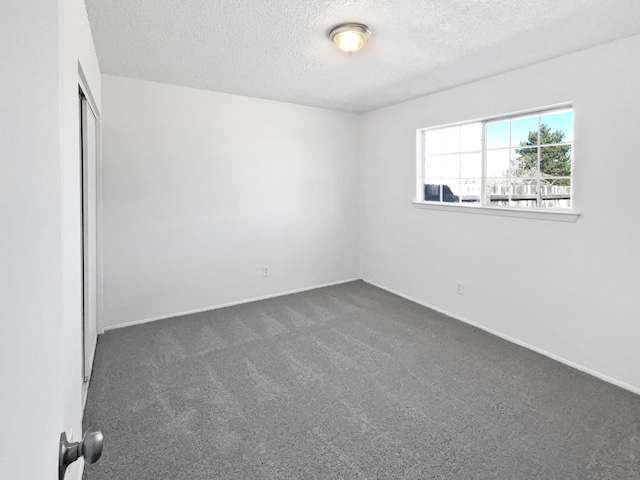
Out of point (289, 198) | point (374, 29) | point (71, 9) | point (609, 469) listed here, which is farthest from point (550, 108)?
point (71, 9)

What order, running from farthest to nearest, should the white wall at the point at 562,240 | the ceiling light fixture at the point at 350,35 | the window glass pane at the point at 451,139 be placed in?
1. the window glass pane at the point at 451,139
2. the white wall at the point at 562,240
3. the ceiling light fixture at the point at 350,35

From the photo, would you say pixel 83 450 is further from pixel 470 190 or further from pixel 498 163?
pixel 470 190

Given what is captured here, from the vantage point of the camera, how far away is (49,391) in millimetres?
582

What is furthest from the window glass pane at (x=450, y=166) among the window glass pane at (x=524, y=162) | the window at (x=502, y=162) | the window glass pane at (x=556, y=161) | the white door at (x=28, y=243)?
the white door at (x=28, y=243)

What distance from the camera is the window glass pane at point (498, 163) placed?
3559 millimetres

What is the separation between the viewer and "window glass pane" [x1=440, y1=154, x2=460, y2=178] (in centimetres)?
411

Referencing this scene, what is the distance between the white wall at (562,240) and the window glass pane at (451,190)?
231 mm

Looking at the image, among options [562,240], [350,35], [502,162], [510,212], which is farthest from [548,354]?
[350,35]

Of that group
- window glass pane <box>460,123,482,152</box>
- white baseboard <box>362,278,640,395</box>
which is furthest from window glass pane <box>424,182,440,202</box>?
white baseboard <box>362,278,640,395</box>

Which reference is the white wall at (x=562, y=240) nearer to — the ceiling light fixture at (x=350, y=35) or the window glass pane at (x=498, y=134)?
the window glass pane at (x=498, y=134)

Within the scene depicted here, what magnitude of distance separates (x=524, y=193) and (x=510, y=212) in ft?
0.73

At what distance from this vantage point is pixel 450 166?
4195 millimetres

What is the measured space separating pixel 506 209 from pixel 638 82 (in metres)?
1.29

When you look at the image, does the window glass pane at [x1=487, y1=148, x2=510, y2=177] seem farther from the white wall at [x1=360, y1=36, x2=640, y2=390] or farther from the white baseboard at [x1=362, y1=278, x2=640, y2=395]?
the white baseboard at [x1=362, y1=278, x2=640, y2=395]
